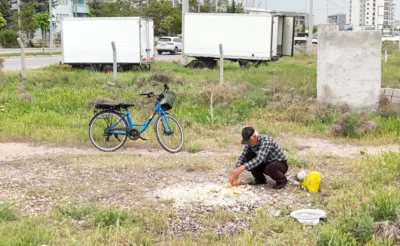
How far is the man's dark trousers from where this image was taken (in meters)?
6.05

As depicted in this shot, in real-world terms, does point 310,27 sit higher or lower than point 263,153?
higher

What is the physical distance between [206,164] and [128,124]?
1789mm

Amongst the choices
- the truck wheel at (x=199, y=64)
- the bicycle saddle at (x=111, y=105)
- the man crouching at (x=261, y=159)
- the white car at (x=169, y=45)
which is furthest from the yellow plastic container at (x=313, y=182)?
the white car at (x=169, y=45)

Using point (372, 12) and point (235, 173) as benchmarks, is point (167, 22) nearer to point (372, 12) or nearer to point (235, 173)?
point (372, 12)

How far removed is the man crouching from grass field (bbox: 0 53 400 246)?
0.28 meters

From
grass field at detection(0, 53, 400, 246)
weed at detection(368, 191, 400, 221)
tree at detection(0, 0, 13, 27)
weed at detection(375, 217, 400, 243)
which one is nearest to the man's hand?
grass field at detection(0, 53, 400, 246)

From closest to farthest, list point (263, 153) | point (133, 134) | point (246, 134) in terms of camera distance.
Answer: point (246, 134) < point (263, 153) < point (133, 134)

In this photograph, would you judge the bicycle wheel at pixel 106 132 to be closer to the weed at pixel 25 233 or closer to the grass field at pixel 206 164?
the grass field at pixel 206 164

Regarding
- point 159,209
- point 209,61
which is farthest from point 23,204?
point 209,61

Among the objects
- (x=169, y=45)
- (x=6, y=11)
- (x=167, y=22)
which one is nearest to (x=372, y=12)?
(x=167, y=22)

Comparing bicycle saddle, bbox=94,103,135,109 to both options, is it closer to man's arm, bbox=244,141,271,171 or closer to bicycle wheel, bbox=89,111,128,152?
bicycle wheel, bbox=89,111,128,152

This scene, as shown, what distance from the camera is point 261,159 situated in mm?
5973

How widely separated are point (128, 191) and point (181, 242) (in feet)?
5.87

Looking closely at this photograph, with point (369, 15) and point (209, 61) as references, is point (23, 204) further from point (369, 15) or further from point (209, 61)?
point (369, 15)
